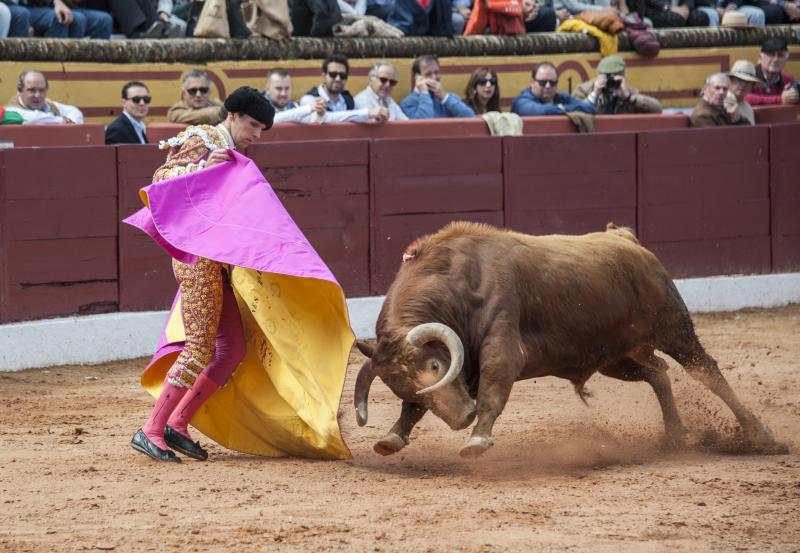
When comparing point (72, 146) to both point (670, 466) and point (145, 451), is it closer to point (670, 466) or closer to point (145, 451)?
point (145, 451)

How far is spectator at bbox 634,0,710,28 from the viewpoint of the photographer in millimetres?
11180

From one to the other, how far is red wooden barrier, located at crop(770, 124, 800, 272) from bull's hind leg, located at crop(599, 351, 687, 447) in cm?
415

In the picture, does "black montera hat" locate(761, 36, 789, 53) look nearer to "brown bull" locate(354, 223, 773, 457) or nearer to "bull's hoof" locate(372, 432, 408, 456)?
"brown bull" locate(354, 223, 773, 457)

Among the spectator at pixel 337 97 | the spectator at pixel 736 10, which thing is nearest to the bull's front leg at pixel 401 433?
the spectator at pixel 337 97

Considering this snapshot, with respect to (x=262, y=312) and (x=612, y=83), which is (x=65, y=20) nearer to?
(x=612, y=83)

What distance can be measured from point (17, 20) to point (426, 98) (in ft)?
8.45

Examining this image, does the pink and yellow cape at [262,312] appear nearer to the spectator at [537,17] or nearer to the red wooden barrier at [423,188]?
the red wooden barrier at [423,188]

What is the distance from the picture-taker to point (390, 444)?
4359mm

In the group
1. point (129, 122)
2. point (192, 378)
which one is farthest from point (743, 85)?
point (192, 378)

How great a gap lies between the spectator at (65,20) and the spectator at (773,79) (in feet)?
15.8

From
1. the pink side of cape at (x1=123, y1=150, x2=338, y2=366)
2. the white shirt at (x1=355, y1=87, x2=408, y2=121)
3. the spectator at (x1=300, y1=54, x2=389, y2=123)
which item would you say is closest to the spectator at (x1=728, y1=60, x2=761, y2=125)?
the white shirt at (x1=355, y1=87, x2=408, y2=121)

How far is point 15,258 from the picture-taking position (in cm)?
668

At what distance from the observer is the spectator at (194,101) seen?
7.29 meters

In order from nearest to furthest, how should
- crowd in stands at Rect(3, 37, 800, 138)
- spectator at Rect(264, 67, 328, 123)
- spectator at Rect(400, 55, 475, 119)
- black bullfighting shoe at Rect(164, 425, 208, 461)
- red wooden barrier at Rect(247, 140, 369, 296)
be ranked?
black bullfighting shoe at Rect(164, 425, 208, 461)
crowd in stands at Rect(3, 37, 800, 138)
red wooden barrier at Rect(247, 140, 369, 296)
spectator at Rect(264, 67, 328, 123)
spectator at Rect(400, 55, 475, 119)
